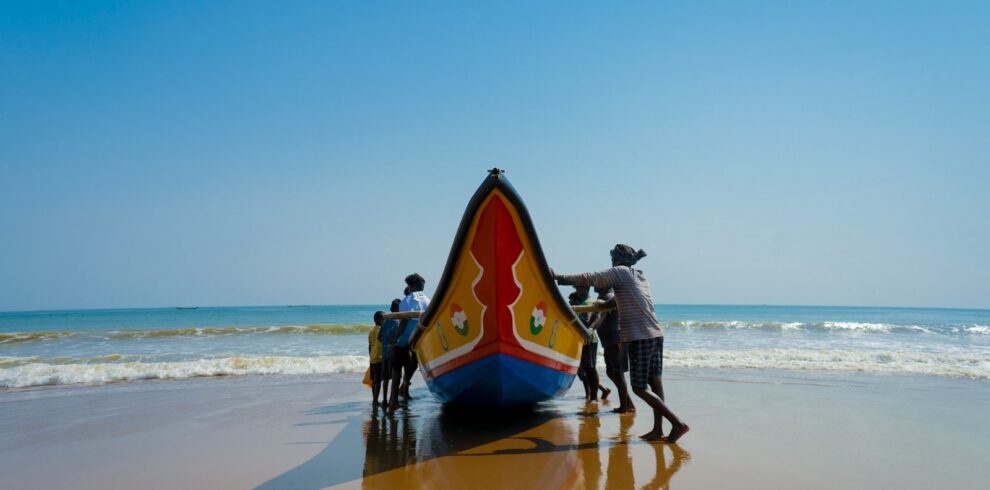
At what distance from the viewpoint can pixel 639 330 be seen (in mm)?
4516

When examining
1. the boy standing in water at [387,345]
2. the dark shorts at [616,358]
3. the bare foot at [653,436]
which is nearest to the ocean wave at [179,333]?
the boy standing in water at [387,345]

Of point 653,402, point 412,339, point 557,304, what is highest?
point 557,304

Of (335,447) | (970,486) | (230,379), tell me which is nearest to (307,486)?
(335,447)

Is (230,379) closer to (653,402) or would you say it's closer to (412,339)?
(412,339)

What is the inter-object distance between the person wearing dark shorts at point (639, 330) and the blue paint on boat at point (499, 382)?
2.81ft

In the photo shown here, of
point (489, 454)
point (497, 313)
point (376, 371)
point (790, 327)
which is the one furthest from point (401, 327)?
point (790, 327)

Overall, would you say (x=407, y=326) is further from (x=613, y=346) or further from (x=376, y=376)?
(x=613, y=346)

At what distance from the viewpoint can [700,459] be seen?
161 inches

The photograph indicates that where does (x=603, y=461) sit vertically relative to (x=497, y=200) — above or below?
below

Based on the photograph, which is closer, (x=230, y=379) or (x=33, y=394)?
(x=33, y=394)

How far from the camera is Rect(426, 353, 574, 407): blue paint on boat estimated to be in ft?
15.1

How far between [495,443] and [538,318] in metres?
1.15

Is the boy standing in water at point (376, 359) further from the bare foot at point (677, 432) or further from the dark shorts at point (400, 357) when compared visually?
the bare foot at point (677, 432)

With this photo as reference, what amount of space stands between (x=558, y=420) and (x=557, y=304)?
1695 millimetres
